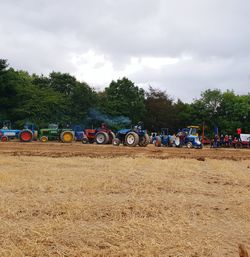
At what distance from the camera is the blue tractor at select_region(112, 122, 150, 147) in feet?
99.0

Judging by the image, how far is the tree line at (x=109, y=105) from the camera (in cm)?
5538

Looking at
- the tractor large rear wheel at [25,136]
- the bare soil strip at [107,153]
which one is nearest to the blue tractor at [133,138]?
the bare soil strip at [107,153]

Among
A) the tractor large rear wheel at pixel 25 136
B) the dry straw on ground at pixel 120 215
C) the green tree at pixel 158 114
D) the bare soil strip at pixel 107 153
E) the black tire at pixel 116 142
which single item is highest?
the green tree at pixel 158 114

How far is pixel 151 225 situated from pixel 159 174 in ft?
19.3

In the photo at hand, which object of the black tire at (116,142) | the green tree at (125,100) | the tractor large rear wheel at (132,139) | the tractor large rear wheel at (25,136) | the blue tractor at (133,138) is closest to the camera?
the tractor large rear wheel at (132,139)

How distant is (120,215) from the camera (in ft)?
21.2

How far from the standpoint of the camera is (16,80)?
58344 mm

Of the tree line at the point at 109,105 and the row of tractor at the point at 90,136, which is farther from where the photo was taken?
the tree line at the point at 109,105

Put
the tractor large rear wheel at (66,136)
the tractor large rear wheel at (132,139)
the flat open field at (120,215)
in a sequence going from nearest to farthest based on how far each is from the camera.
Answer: the flat open field at (120,215) < the tractor large rear wheel at (132,139) < the tractor large rear wheel at (66,136)

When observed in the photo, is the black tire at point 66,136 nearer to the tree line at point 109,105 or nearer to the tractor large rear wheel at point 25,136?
the tractor large rear wheel at point 25,136

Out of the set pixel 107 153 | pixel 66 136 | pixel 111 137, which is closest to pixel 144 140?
pixel 111 137

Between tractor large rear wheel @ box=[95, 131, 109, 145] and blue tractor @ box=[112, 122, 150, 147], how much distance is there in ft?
5.45

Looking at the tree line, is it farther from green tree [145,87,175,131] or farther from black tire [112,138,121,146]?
black tire [112,138,121,146]

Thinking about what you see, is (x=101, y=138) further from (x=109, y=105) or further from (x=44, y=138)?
(x=109, y=105)
